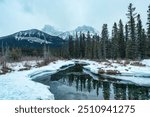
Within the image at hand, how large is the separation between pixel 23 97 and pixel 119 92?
703cm

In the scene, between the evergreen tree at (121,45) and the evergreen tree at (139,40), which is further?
the evergreen tree at (121,45)

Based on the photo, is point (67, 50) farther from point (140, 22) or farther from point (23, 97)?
point (23, 97)

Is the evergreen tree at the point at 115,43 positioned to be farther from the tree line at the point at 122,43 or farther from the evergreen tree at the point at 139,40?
the evergreen tree at the point at 139,40

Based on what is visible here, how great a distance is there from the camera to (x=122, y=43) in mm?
60938

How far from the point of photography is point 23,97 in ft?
40.2

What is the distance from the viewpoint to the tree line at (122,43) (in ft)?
170

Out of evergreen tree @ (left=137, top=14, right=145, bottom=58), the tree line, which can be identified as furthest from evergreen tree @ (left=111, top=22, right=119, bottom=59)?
evergreen tree @ (left=137, top=14, right=145, bottom=58)

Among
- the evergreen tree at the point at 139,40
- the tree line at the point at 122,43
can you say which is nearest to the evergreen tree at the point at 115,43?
the tree line at the point at 122,43

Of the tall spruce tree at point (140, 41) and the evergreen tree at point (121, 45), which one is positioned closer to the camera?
the tall spruce tree at point (140, 41)

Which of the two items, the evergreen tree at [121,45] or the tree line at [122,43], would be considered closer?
the tree line at [122,43]

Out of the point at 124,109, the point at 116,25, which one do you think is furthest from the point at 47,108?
the point at 116,25

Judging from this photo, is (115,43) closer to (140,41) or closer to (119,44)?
(119,44)

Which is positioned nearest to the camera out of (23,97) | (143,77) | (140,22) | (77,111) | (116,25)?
(77,111)

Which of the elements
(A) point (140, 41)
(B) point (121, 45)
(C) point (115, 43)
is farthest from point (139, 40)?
(C) point (115, 43)
